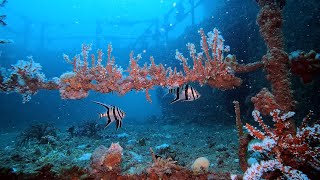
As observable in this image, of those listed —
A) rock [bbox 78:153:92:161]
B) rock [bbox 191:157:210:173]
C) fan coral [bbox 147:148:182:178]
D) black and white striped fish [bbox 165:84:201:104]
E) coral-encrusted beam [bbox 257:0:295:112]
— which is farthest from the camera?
rock [bbox 78:153:92:161]

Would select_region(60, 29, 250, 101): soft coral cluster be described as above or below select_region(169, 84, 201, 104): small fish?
above

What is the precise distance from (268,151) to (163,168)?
167cm

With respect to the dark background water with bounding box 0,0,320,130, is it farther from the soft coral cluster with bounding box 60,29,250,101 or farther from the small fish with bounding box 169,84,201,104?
the small fish with bounding box 169,84,201,104

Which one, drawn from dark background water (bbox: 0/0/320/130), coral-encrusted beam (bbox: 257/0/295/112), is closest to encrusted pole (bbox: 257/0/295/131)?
coral-encrusted beam (bbox: 257/0/295/112)

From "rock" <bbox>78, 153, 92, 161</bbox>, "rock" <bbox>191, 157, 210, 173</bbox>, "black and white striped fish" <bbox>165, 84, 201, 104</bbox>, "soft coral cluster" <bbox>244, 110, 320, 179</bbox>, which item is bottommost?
"rock" <bbox>78, 153, 92, 161</bbox>

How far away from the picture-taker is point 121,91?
4.62 metres

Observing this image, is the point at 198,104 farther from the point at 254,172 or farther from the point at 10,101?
the point at 10,101

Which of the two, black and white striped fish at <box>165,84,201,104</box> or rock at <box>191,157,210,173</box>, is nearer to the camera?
rock at <box>191,157,210,173</box>

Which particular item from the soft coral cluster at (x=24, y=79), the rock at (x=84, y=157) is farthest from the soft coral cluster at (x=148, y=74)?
the rock at (x=84, y=157)

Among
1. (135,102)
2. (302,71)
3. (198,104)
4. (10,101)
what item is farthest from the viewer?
(135,102)

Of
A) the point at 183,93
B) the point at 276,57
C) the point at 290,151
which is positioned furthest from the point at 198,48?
the point at 290,151

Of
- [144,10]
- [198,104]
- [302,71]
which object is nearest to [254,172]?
[302,71]

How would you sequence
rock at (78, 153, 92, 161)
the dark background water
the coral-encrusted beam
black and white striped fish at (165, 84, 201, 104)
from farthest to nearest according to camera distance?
the dark background water
rock at (78, 153, 92, 161)
the coral-encrusted beam
black and white striped fish at (165, 84, 201, 104)

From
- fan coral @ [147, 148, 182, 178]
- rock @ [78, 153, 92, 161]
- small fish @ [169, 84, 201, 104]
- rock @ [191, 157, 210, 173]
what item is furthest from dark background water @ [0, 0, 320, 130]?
rock @ [191, 157, 210, 173]
